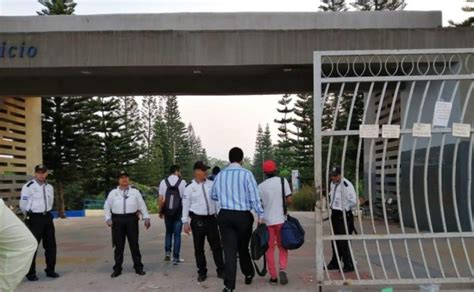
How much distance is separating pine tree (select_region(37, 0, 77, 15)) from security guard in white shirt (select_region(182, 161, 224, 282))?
76.9 feet

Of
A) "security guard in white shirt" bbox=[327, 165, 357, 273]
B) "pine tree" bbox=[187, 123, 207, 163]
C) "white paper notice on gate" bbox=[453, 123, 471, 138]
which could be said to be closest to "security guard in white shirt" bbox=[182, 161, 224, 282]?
"security guard in white shirt" bbox=[327, 165, 357, 273]

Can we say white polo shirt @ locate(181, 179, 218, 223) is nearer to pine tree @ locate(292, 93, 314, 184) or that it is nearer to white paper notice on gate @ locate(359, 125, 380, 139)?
white paper notice on gate @ locate(359, 125, 380, 139)

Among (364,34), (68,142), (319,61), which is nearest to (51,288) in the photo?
(319,61)

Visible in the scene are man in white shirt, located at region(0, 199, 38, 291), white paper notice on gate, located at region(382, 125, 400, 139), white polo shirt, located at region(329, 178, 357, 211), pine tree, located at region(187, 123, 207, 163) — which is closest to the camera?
man in white shirt, located at region(0, 199, 38, 291)

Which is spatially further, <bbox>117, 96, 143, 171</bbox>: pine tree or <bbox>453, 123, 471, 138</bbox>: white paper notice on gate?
<bbox>117, 96, 143, 171</bbox>: pine tree

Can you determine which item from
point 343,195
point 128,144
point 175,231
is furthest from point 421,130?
point 128,144

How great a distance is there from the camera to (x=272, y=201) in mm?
7750

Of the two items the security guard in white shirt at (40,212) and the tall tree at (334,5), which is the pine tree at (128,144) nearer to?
the tall tree at (334,5)

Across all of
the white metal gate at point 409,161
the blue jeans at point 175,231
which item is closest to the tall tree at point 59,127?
the white metal gate at point 409,161

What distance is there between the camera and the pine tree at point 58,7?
1135 inches

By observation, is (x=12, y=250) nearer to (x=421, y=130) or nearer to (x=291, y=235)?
(x=421, y=130)

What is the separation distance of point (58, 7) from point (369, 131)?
1014 inches

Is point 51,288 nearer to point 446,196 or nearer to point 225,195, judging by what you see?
point 225,195

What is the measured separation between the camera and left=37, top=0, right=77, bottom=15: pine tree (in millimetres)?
28828
